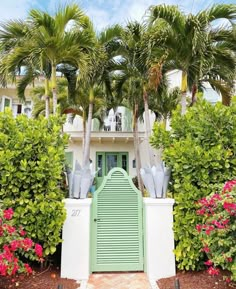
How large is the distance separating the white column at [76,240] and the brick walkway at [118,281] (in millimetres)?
269

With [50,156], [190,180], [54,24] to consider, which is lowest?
[190,180]

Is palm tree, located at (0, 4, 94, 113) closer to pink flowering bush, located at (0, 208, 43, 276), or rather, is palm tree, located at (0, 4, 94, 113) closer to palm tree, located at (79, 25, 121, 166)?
palm tree, located at (79, 25, 121, 166)

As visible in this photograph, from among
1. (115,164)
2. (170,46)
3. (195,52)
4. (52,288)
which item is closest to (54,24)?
(170,46)

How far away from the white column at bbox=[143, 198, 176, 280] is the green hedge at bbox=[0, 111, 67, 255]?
183 cm

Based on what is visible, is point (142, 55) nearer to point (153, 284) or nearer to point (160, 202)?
point (160, 202)

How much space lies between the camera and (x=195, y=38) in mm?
8094

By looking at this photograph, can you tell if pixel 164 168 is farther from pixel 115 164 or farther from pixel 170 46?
pixel 115 164

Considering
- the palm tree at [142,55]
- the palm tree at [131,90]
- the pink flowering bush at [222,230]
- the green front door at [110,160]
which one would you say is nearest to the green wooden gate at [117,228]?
the pink flowering bush at [222,230]

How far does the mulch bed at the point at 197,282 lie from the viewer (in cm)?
470

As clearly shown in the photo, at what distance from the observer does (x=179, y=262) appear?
5.40 m

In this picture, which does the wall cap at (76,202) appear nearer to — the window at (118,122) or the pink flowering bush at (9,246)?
the pink flowering bush at (9,246)

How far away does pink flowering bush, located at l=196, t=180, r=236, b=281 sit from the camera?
400 cm

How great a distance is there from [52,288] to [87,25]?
8940mm

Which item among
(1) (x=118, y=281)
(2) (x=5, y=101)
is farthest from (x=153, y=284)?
(2) (x=5, y=101)
